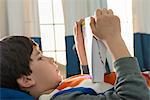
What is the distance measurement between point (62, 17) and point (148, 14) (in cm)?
58

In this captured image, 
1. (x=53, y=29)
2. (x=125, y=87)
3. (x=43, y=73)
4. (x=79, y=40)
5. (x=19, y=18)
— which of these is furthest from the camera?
(x=53, y=29)

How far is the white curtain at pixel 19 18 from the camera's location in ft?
5.81

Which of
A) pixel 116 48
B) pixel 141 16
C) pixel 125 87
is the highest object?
pixel 141 16

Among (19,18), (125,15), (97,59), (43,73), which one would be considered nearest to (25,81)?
(43,73)

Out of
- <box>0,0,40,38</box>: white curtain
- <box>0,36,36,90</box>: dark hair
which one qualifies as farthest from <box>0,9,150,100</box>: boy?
<box>0,0,40,38</box>: white curtain

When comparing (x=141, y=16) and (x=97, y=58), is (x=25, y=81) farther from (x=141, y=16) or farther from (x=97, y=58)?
(x=141, y=16)

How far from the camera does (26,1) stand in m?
1.82

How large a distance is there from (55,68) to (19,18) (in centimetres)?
92

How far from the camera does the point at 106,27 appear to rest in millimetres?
827

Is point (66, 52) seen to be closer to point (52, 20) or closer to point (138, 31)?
point (52, 20)

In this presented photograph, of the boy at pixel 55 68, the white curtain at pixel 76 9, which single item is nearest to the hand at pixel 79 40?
the boy at pixel 55 68

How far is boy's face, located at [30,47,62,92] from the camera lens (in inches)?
34.9

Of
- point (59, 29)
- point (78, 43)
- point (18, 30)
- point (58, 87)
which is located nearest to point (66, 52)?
point (59, 29)

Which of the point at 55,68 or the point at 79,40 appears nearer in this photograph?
the point at 55,68
